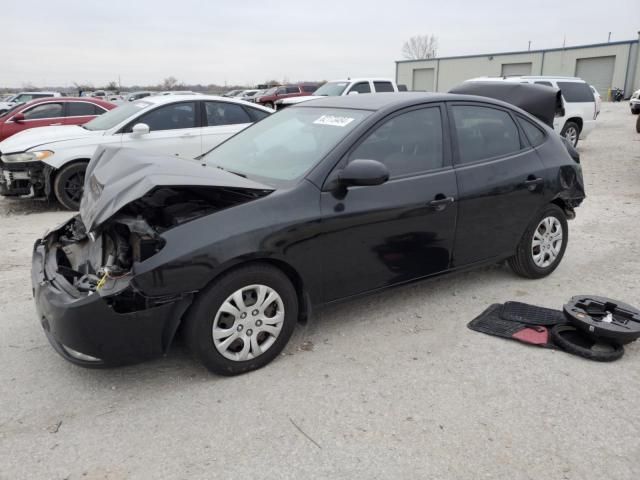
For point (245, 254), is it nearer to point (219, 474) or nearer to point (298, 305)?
point (298, 305)

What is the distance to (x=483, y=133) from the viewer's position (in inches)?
171

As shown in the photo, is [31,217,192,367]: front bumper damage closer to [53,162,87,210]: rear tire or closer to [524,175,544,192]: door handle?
[524,175,544,192]: door handle

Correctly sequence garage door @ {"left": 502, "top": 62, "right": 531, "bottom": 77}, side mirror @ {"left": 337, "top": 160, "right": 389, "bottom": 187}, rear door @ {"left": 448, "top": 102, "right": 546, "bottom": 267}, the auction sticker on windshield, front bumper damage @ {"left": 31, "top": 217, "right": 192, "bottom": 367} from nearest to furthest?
front bumper damage @ {"left": 31, "top": 217, "right": 192, "bottom": 367} → side mirror @ {"left": 337, "top": 160, "right": 389, "bottom": 187} → the auction sticker on windshield → rear door @ {"left": 448, "top": 102, "right": 546, "bottom": 267} → garage door @ {"left": 502, "top": 62, "right": 531, "bottom": 77}

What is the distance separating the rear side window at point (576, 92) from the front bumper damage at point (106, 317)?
13.3 meters

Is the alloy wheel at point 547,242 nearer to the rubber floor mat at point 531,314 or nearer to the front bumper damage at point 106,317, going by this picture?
the rubber floor mat at point 531,314

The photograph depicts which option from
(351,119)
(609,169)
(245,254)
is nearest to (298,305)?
(245,254)

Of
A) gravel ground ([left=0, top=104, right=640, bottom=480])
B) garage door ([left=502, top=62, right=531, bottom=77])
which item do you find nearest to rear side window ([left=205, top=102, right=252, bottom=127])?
gravel ground ([left=0, top=104, right=640, bottom=480])

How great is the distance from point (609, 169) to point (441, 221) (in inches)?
362

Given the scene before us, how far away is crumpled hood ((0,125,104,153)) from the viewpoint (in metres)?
7.49

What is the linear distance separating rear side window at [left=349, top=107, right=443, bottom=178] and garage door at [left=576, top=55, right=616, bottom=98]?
44.9 metres

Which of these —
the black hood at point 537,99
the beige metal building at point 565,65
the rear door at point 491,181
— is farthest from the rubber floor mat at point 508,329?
the beige metal building at point 565,65

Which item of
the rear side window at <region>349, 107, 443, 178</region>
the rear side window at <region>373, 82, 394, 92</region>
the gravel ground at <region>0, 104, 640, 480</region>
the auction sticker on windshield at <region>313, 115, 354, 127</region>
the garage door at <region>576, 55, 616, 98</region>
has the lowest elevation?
the gravel ground at <region>0, 104, 640, 480</region>

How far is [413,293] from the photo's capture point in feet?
15.1

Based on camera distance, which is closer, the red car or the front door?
the front door
